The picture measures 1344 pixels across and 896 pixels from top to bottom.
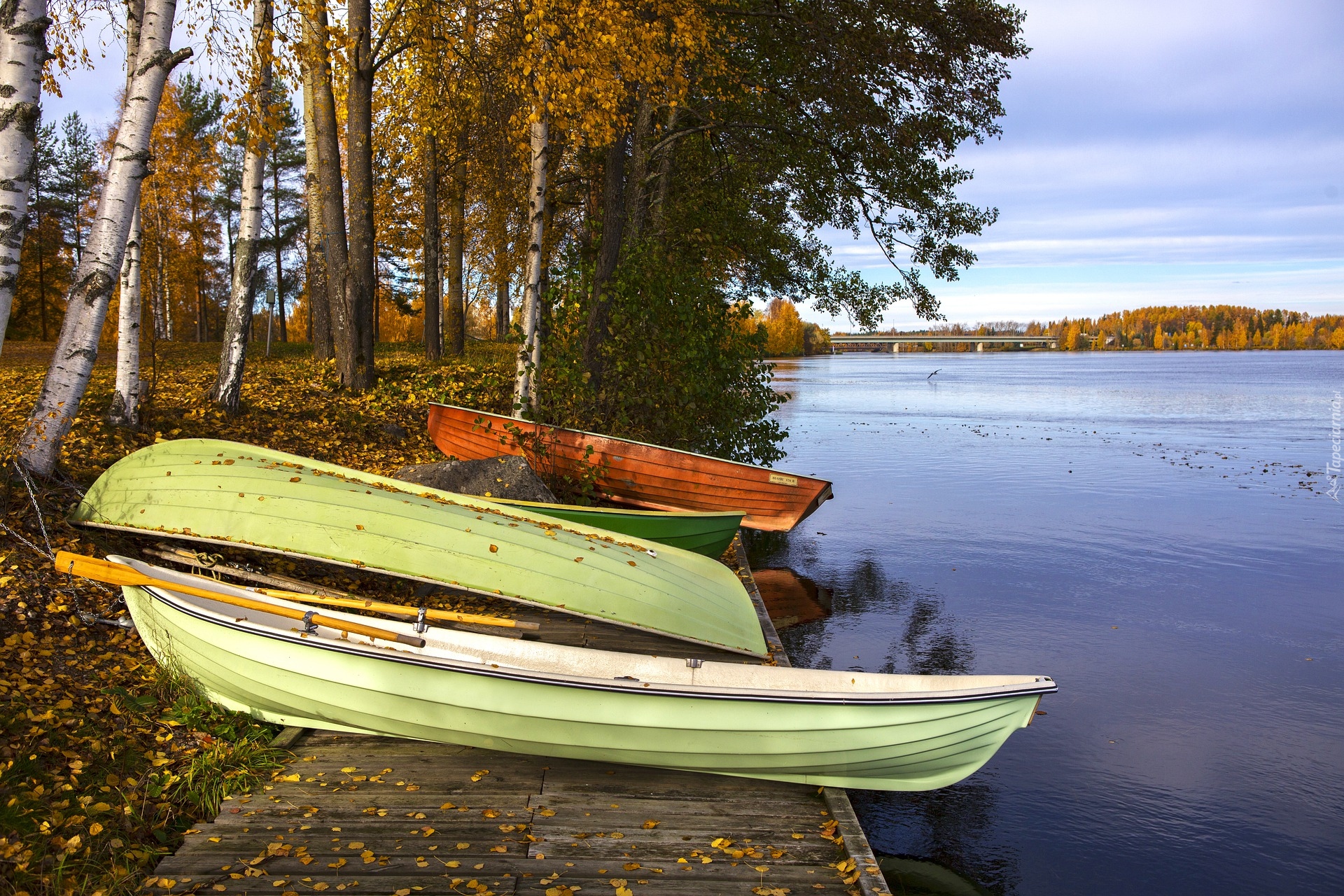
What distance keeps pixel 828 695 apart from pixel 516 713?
5.69ft

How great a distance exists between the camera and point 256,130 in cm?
992

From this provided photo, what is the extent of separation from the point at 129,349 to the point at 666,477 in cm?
658

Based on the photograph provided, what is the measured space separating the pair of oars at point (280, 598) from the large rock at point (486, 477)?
13.6 ft

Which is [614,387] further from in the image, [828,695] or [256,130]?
[828,695]

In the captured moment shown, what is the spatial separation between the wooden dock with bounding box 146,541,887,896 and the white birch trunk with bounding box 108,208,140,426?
20.2 ft

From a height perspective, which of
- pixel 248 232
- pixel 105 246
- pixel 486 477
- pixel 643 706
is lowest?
pixel 643 706

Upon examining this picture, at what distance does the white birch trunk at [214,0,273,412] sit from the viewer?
991 centimetres

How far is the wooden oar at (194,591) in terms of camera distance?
557 centimetres

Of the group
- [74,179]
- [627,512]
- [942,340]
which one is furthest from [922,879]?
[942,340]

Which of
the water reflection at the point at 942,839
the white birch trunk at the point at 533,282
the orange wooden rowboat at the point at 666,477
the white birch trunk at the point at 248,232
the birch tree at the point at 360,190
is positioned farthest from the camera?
the birch tree at the point at 360,190

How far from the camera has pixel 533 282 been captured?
13.2 m

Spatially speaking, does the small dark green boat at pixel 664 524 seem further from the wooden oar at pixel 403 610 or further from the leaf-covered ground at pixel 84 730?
the leaf-covered ground at pixel 84 730

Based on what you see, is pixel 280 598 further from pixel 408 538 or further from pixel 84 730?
pixel 84 730

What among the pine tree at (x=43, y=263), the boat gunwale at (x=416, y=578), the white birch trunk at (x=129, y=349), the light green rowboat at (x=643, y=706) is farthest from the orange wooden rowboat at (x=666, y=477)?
the pine tree at (x=43, y=263)
